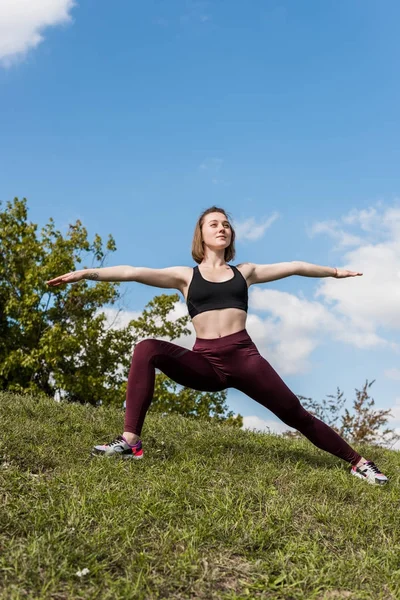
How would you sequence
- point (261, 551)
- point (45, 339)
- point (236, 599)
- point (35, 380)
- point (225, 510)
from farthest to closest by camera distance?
point (35, 380), point (45, 339), point (225, 510), point (261, 551), point (236, 599)

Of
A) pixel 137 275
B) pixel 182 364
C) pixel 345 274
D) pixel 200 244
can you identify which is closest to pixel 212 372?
pixel 182 364

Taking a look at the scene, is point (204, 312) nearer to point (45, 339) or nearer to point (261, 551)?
point (261, 551)

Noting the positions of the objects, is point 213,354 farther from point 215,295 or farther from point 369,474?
point 369,474

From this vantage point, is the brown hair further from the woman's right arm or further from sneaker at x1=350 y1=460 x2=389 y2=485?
sneaker at x1=350 y1=460 x2=389 y2=485

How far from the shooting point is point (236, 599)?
3783 millimetres

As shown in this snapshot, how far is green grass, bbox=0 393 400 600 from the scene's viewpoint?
154 inches

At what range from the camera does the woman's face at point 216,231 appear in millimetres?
6590

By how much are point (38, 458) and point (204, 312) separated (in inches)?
84.8

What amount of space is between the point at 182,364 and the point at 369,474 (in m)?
2.41

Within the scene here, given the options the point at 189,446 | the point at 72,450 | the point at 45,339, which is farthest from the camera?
the point at 45,339

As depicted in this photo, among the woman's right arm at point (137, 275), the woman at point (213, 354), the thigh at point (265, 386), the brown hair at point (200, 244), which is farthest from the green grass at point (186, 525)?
the brown hair at point (200, 244)

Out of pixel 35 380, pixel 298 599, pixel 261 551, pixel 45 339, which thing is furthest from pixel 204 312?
pixel 35 380

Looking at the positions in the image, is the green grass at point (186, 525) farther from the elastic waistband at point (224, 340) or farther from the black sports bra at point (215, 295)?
the black sports bra at point (215, 295)

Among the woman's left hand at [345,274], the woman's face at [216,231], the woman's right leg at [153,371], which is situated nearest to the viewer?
the woman's right leg at [153,371]
